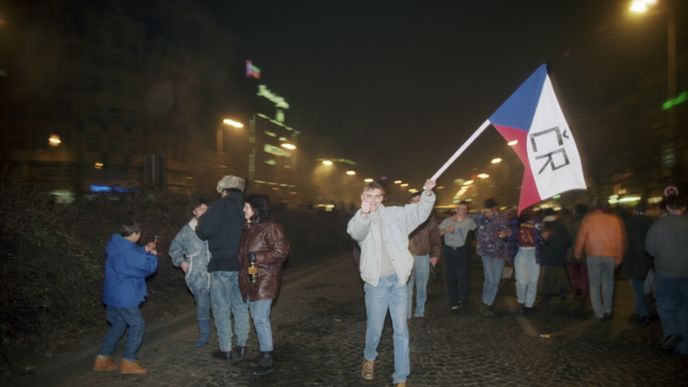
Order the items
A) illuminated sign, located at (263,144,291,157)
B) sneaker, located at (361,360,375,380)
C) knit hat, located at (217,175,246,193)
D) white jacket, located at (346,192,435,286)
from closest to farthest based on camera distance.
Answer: white jacket, located at (346,192,435,286) < sneaker, located at (361,360,375,380) < knit hat, located at (217,175,246,193) < illuminated sign, located at (263,144,291,157)

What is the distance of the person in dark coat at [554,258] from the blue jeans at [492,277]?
55.5 inches

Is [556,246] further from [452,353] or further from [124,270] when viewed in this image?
[124,270]

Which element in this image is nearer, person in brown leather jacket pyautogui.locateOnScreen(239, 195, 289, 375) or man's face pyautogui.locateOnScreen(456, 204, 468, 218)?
person in brown leather jacket pyautogui.locateOnScreen(239, 195, 289, 375)

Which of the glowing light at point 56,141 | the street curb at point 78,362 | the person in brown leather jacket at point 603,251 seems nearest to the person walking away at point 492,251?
the person in brown leather jacket at point 603,251

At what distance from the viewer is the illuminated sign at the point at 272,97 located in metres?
87.4

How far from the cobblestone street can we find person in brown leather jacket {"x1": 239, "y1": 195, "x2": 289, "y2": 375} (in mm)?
418

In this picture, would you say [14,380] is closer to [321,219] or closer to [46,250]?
[46,250]

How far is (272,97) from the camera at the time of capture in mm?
90812

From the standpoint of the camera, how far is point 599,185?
19.2 metres

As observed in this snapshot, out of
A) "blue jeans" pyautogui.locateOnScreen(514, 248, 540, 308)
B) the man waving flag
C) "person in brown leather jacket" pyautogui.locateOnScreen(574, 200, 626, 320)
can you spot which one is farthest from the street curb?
"person in brown leather jacket" pyautogui.locateOnScreen(574, 200, 626, 320)

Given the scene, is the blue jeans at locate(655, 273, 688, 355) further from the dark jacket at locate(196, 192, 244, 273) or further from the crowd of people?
the dark jacket at locate(196, 192, 244, 273)

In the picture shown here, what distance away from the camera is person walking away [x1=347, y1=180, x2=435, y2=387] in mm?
4211

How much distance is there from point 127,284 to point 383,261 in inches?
104

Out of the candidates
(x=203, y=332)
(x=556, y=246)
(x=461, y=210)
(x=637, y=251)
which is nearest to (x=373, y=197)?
(x=203, y=332)
